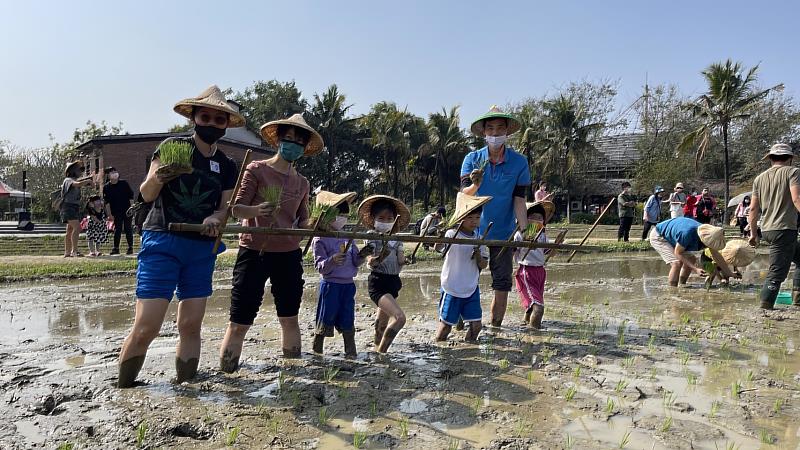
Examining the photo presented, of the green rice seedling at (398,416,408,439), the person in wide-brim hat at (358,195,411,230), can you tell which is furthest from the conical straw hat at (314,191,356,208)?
the green rice seedling at (398,416,408,439)

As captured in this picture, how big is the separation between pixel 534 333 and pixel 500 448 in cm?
282

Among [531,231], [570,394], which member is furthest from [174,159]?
[531,231]

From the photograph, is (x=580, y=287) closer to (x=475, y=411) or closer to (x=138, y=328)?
(x=475, y=411)

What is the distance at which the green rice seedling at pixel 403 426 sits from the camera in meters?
2.86

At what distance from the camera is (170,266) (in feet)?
11.5

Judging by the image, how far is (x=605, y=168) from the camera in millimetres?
40719

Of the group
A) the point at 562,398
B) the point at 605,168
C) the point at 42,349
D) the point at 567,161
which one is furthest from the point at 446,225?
the point at 605,168

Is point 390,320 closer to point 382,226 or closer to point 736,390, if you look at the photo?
point 382,226

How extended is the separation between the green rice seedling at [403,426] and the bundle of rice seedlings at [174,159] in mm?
1930

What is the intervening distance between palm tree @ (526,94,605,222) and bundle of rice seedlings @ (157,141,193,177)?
116ft

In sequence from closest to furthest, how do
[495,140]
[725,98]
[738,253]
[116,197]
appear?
[495,140] < [738,253] < [116,197] < [725,98]

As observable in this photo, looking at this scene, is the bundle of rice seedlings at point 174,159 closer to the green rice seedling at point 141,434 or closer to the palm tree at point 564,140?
the green rice seedling at point 141,434

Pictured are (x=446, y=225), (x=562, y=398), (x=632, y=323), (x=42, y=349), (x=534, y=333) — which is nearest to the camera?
(x=562, y=398)

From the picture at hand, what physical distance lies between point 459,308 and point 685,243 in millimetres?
4958
